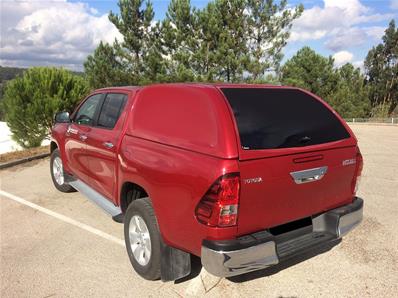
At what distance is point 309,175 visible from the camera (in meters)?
3.29

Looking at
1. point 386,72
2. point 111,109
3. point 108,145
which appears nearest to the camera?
point 108,145

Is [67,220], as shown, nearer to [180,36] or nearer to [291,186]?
[291,186]

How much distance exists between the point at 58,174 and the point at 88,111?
6.36 ft

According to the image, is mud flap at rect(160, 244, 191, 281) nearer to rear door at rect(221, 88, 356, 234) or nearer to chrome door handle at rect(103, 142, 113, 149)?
rear door at rect(221, 88, 356, 234)

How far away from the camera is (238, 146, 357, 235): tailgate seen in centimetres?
294

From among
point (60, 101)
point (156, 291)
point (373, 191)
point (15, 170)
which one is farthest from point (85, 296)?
point (60, 101)

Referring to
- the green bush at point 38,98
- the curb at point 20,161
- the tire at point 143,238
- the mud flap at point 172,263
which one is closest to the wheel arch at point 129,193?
the tire at point 143,238

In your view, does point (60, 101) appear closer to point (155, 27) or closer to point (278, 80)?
point (155, 27)

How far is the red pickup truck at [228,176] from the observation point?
2902 mm

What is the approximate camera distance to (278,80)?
866 inches

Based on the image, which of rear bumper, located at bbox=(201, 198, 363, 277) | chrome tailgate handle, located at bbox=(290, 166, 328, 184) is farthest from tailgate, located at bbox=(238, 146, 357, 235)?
rear bumper, located at bbox=(201, 198, 363, 277)

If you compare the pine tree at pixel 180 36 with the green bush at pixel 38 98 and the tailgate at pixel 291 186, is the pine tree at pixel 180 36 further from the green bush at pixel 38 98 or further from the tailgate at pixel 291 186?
the tailgate at pixel 291 186

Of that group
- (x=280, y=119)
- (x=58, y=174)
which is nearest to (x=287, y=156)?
(x=280, y=119)

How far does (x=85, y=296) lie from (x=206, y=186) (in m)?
1.63
